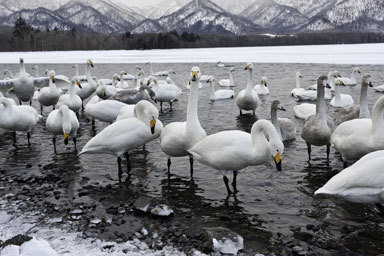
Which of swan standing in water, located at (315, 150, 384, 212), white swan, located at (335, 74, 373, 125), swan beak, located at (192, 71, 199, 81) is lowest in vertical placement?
swan standing in water, located at (315, 150, 384, 212)

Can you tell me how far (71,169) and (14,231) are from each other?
108 inches

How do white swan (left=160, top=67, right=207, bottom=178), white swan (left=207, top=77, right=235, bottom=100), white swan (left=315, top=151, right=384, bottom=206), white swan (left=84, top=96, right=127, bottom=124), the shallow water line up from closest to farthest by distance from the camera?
white swan (left=315, top=151, right=384, bottom=206) → the shallow water → white swan (left=160, top=67, right=207, bottom=178) → white swan (left=84, top=96, right=127, bottom=124) → white swan (left=207, top=77, right=235, bottom=100)

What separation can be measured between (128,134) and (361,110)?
5.14 metres

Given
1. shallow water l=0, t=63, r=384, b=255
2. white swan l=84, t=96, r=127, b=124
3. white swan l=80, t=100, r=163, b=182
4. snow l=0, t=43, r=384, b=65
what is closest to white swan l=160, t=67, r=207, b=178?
white swan l=80, t=100, r=163, b=182

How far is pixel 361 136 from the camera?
251 inches

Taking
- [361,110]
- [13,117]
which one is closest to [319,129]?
[361,110]

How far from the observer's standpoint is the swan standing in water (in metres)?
4.82

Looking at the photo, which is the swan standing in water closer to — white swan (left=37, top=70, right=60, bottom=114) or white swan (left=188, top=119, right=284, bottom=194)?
white swan (left=188, top=119, right=284, bottom=194)

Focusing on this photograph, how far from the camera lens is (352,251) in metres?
4.66

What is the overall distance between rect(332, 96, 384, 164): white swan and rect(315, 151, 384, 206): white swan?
1112 mm

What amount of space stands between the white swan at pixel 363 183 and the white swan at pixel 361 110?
12.0 ft

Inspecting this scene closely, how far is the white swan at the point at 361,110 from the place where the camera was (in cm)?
852

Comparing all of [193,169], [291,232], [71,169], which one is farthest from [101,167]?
[291,232]

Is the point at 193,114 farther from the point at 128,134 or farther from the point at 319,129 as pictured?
the point at 319,129
